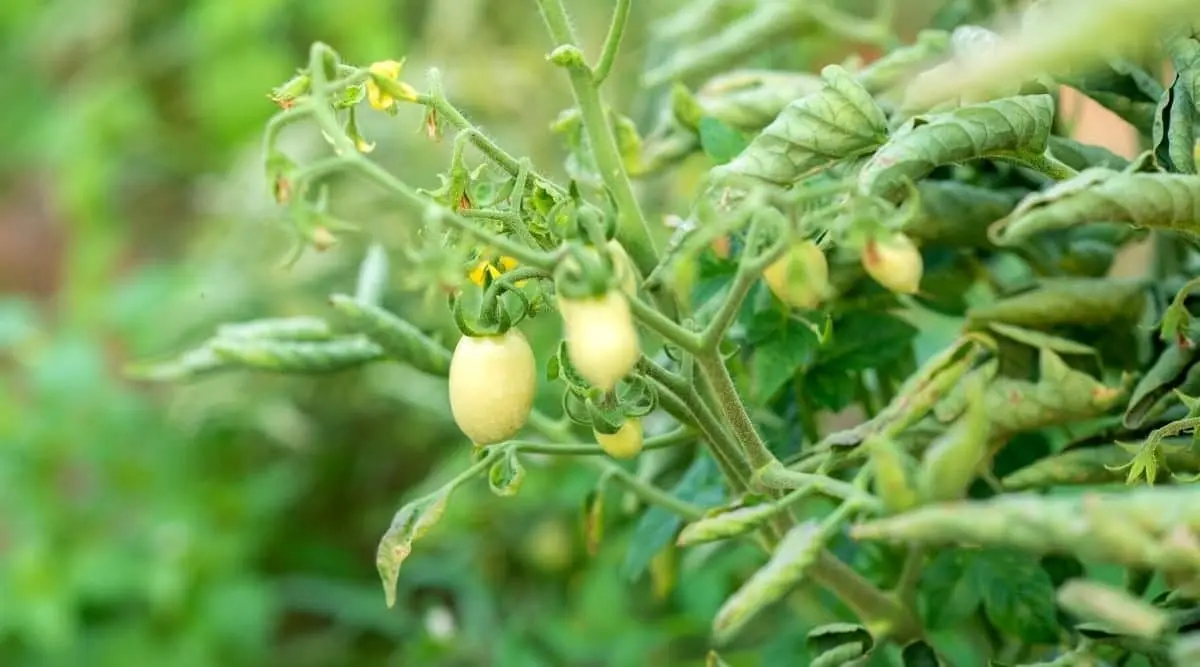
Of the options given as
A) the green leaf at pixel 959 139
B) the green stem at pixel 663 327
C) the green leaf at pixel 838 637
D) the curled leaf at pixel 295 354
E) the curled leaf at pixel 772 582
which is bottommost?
the green leaf at pixel 838 637

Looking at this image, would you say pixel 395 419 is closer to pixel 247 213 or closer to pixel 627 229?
pixel 247 213

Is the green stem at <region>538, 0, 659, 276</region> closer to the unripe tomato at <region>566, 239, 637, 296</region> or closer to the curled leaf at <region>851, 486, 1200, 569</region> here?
the unripe tomato at <region>566, 239, 637, 296</region>

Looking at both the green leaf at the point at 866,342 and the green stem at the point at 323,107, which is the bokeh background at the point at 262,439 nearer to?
the green leaf at the point at 866,342

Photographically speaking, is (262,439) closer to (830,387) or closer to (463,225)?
(830,387)

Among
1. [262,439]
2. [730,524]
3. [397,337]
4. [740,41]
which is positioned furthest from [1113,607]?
[262,439]

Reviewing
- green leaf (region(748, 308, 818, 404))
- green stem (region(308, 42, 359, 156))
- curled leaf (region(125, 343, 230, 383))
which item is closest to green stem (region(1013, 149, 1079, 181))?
green leaf (region(748, 308, 818, 404))

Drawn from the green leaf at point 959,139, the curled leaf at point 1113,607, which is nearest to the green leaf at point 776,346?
the green leaf at point 959,139

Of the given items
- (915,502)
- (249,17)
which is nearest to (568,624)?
(915,502)
